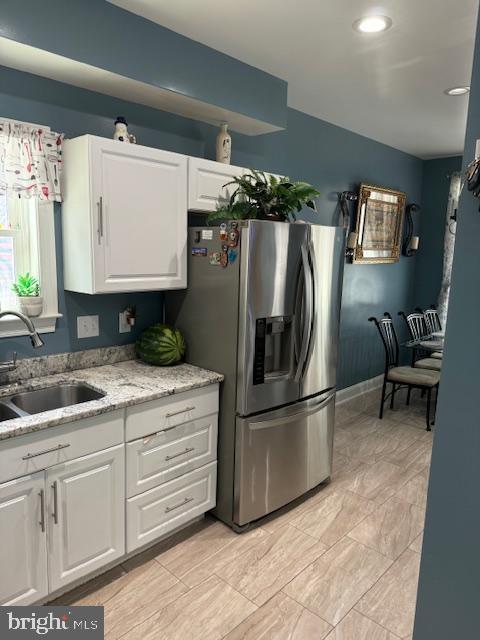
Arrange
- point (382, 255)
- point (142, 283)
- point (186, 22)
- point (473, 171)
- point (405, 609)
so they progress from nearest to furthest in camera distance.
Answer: point (473, 171) → point (405, 609) → point (186, 22) → point (142, 283) → point (382, 255)

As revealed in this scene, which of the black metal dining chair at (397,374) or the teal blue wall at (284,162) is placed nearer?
the teal blue wall at (284,162)

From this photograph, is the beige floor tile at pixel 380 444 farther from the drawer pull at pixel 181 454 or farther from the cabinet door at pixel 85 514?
the cabinet door at pixel 85 514

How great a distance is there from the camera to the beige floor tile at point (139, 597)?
75.3 inches

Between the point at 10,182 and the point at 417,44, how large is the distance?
2.24m

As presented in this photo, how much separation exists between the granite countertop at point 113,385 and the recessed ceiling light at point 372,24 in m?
1.93

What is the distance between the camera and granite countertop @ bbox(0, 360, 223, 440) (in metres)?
1.79

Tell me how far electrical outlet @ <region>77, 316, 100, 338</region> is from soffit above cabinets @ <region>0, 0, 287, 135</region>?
1.22m

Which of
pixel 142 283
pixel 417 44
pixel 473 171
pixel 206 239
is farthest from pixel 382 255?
pixel 473 171

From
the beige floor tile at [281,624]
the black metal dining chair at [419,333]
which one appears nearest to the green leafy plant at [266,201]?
the beige floor tile at [281,624]

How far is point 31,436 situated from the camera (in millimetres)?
1773

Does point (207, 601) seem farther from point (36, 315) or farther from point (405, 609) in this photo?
point (36, 315)

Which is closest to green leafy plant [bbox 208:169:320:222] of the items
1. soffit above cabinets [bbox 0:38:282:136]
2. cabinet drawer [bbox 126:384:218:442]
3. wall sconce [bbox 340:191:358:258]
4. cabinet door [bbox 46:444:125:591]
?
soffit above cabinets [bbox 0:38:282:136]

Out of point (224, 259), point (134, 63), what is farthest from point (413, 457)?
point (134, 63)

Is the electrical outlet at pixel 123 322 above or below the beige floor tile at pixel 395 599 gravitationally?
above
